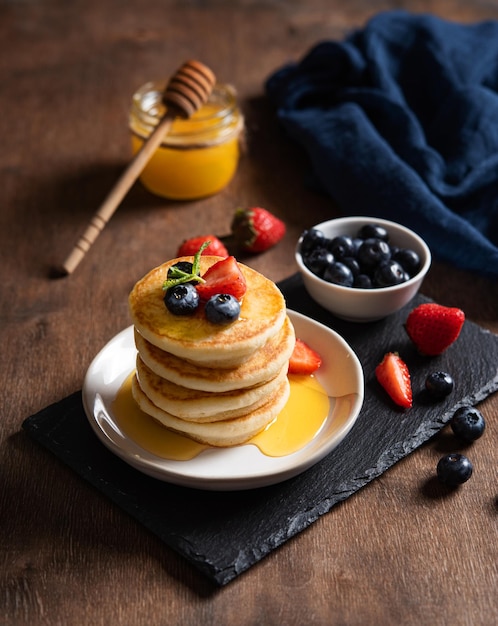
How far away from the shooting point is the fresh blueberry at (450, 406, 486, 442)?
5.75 feet

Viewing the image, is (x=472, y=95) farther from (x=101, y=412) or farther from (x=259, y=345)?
(x=101, y=412)

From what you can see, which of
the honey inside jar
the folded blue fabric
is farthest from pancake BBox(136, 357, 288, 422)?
the honey inside jar

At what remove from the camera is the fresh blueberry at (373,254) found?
2111 mm

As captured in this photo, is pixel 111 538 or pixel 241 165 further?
pixel 241 165

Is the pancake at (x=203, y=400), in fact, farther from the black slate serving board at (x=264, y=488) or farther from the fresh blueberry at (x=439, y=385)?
the fresh blueberry at (x=439, y=385)

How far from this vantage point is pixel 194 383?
61.7 inches

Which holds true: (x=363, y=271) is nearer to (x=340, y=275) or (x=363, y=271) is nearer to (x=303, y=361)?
(x=340, y=275)

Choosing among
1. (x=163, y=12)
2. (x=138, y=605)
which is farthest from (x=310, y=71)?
(x=138, y=605)

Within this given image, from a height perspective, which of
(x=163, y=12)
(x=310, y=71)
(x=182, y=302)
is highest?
(x=182, y=302)

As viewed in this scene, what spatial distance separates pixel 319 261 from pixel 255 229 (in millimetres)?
367

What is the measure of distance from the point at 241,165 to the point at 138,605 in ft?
6.16

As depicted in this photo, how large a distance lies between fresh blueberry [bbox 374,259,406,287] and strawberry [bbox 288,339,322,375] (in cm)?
33

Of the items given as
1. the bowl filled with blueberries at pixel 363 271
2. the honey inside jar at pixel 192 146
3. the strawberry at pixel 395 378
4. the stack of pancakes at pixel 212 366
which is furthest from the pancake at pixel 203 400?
the honey inside jar at pixel 192 146

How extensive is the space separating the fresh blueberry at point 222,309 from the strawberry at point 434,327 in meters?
0.61
